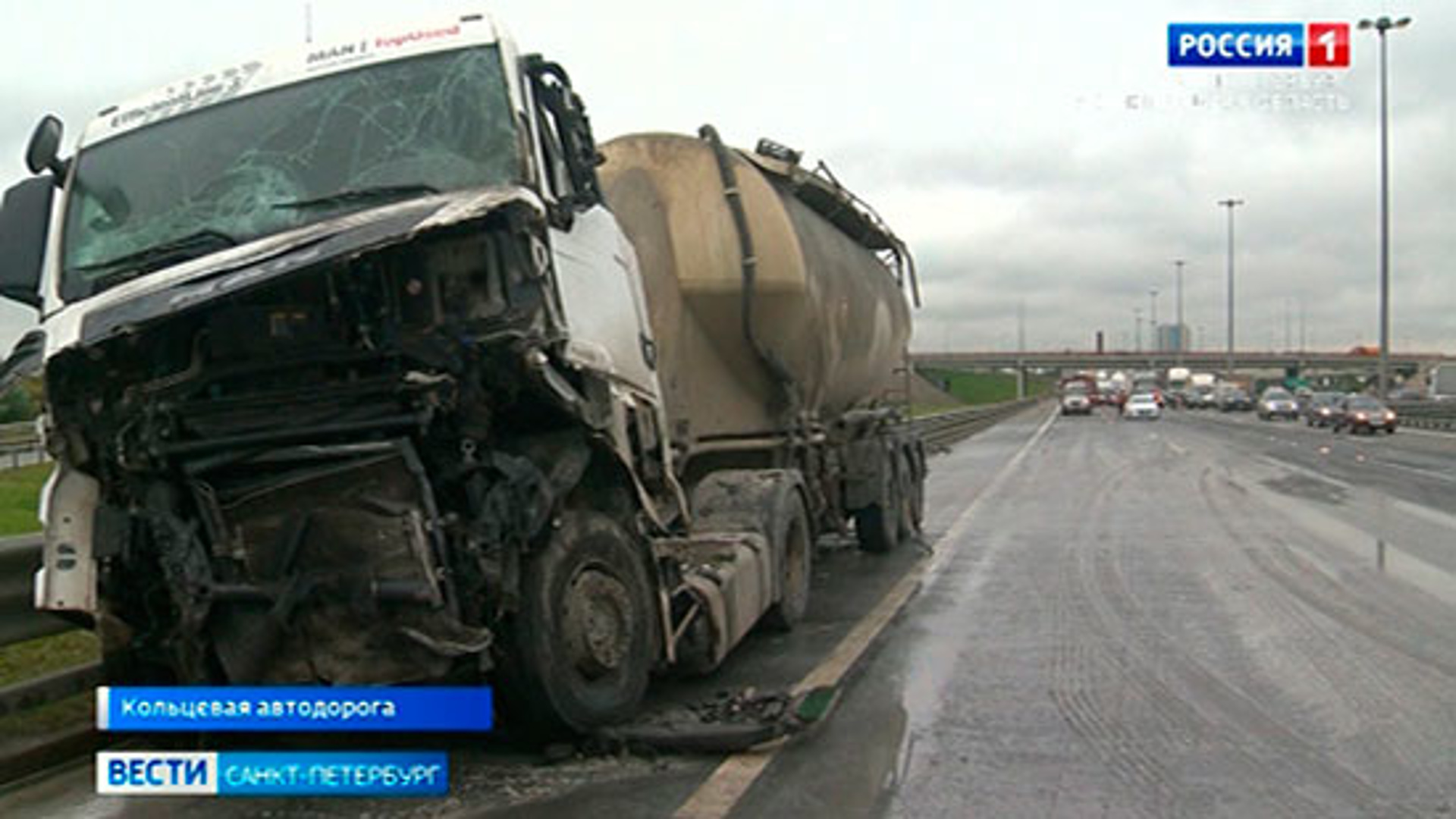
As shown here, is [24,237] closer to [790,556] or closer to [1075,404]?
[790,556]

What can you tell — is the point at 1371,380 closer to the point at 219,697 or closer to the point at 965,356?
the point at 965,356

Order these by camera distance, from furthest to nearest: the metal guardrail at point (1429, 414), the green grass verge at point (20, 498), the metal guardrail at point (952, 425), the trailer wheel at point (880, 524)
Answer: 1. the metal guardrail at point (1429, 414)
2. the metal guardrail at point (952, 425)
3. the trailer wheel at point (880, 524)
4. the green grass verge at point (20, 498)

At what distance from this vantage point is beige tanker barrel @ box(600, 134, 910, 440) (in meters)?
8.92

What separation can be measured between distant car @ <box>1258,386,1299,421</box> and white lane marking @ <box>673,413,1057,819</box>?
53.6 m

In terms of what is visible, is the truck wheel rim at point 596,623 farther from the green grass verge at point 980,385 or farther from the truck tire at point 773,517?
the green grass verge at point 980,385

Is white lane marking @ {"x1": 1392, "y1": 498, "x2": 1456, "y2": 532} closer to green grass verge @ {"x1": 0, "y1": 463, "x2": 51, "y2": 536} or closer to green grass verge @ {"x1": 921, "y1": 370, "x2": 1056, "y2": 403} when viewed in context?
green grass verge @ {"x1": 0, "y1": 463, "x2": 51, "y2": 536}

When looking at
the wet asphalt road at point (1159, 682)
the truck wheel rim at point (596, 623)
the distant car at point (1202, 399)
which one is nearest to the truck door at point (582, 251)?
the truck wheel rim at point (596, 623)

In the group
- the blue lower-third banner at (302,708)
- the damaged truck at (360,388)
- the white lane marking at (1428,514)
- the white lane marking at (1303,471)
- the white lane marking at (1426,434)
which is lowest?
the white lane marking at (1426,434)

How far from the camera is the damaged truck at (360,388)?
16.0 feet

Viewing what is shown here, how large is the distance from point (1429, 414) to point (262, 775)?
62733 millimetres

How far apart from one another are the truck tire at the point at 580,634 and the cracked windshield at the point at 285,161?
5.31 feet

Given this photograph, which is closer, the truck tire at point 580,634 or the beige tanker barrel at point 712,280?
the truck tire at point 580,634

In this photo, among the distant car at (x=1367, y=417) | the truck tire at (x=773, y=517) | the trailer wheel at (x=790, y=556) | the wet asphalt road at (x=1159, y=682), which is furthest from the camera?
the distant car at (x=1367, y=417)

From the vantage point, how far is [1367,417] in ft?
148
